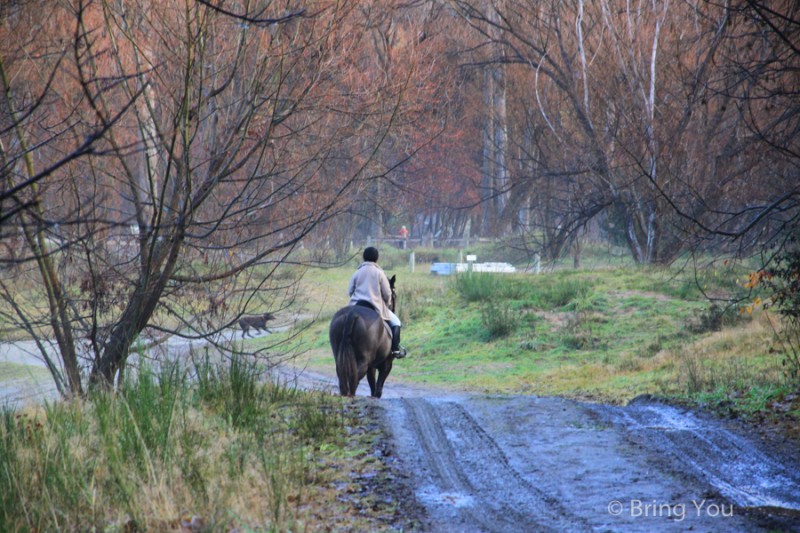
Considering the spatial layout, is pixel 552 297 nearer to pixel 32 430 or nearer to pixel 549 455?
pixel 549 455

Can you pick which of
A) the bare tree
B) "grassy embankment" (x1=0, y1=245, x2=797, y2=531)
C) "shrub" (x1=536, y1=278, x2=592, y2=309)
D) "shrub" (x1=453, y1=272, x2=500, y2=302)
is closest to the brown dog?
the bare tree

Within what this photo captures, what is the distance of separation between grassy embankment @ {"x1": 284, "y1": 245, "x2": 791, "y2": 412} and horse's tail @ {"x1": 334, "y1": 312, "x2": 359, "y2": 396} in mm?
2139

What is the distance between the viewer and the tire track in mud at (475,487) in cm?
618

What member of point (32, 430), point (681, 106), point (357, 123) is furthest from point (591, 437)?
point (681, 106)

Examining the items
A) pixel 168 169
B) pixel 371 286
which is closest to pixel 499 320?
pixel 371 286

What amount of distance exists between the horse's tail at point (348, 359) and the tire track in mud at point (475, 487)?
333 centimetres

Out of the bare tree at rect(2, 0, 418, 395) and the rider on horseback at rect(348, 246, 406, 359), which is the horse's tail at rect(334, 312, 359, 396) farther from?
the bare tree at rect(2, 0, 418, 395)

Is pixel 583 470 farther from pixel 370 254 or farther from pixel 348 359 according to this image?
pixel 370 254

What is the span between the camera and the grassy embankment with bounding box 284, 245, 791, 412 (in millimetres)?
13664

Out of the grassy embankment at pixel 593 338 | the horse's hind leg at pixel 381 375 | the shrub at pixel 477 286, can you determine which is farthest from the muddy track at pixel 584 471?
the shrub at pixel 477 286

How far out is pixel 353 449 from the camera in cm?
838

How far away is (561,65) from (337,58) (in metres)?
A: 19.1

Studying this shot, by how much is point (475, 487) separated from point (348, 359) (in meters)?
5.98

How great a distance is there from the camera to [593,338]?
19875 millimetres
